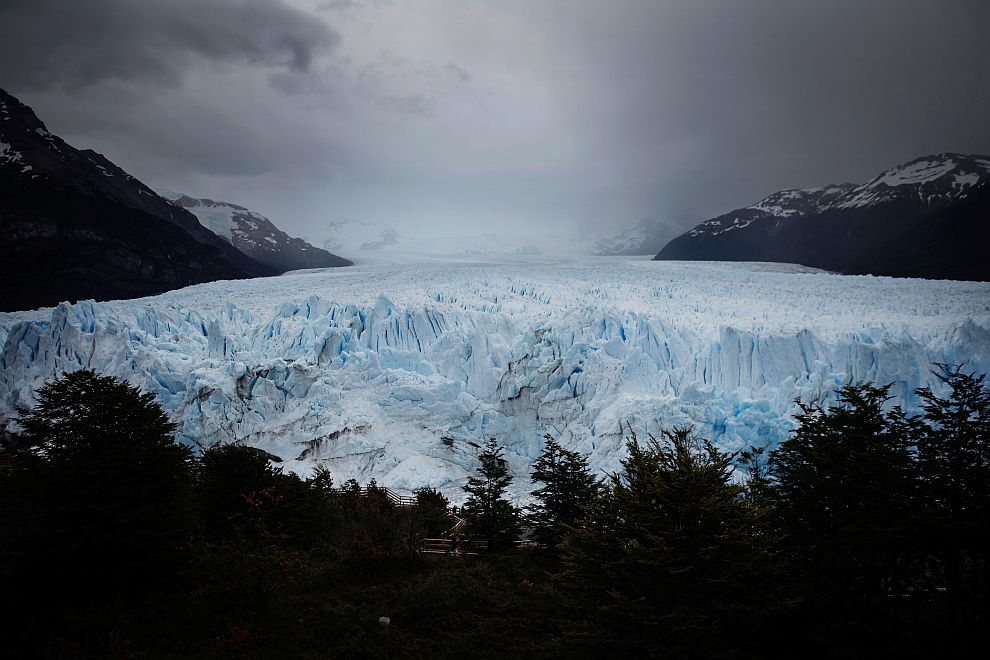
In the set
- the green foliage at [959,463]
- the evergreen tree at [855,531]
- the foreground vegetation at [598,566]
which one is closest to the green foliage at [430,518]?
the foreground vegetation at [598,566]

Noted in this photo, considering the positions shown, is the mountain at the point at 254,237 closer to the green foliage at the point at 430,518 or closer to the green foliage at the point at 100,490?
the green foliage at the point at 430,518

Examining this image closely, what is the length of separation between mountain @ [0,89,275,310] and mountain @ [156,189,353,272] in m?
23.6

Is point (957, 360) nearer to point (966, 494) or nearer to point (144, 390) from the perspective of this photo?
point (966, 494)

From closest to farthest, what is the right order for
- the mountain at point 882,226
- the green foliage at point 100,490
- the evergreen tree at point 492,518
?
the green foliage at point 100,490
the evergreen tree at point 492,518
the mountain at point 882,226

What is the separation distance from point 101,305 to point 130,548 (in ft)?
65.5

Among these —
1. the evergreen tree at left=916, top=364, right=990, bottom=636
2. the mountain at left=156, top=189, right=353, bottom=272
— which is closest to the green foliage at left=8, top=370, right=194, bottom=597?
the evergreen tree at left=916, top=364, right=990, bottom=636

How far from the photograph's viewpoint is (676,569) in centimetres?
563

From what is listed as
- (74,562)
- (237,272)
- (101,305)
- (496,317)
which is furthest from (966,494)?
(237,272)

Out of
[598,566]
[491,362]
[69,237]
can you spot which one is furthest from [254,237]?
[598,566]

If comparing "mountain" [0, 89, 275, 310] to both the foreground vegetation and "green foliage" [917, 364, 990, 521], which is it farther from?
"green foliage" [917, 364, 990, 521]

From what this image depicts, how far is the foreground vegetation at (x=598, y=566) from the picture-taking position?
5996 mm

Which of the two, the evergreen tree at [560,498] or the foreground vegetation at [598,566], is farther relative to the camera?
the evergreen tree at [560,498]

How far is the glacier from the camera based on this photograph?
19547mm

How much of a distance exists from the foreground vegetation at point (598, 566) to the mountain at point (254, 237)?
58148 millimetres
